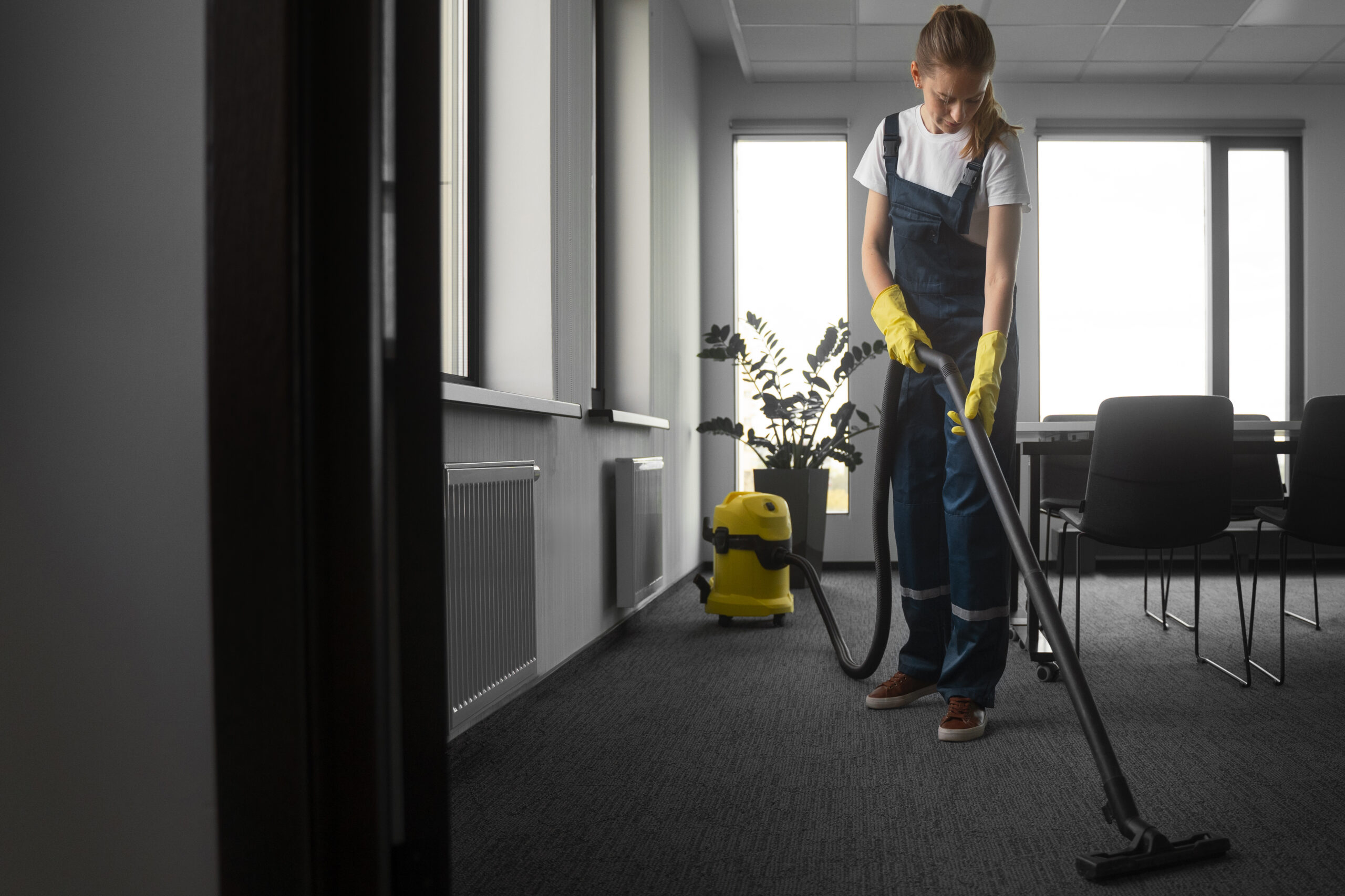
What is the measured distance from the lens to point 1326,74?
14.8ft

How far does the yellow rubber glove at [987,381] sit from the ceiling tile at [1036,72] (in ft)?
Result: 10.4

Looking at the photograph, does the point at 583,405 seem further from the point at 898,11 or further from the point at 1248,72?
the point at 1248,72

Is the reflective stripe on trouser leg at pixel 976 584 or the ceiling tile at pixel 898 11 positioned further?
the ceiling tile at pixel 898 11

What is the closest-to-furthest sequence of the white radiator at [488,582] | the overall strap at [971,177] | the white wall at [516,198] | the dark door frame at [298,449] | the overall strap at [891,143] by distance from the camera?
the dark door frame at [298,449], the white radiator at [488,582], the overall strap at [971,177], the overall strap at [891,143], the white wall at [516,198]

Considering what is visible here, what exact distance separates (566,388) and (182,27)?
5.85ft

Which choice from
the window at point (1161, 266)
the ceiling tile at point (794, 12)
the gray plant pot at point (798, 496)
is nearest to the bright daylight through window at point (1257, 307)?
the window at point (1161, 266)

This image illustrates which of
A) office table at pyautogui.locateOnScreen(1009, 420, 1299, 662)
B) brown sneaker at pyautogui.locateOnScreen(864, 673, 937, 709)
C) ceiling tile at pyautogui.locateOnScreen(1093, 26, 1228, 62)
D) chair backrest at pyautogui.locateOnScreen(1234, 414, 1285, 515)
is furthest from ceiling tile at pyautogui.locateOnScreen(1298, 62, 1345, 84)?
brown sneaker at pyautogui.locateOnScreen(864, 673, 937, 709)

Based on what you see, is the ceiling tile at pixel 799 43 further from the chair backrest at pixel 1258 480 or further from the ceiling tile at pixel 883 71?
the chair backrest at pixel 1258 480

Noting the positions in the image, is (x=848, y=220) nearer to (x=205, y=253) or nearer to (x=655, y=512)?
(x=655, y=512)

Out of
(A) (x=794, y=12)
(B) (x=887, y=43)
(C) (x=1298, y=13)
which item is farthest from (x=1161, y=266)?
(A) (x=794, y=12)

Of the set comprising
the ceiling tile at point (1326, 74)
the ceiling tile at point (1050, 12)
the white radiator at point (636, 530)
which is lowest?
the white radiator at point (636, 530)

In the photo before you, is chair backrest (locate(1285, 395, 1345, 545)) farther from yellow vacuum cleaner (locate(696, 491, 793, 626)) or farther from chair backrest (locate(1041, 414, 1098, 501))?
chair backrest (locate(1041, 414, 1098, 501))

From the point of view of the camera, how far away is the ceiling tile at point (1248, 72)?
14.5 feet

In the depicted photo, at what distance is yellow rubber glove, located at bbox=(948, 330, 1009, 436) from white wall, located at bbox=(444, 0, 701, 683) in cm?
92
